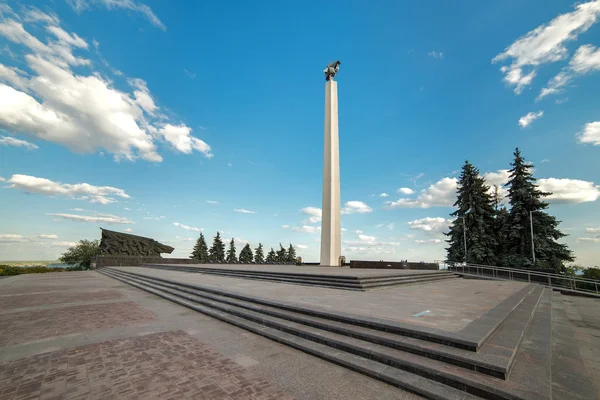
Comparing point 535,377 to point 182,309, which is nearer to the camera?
point 535,377

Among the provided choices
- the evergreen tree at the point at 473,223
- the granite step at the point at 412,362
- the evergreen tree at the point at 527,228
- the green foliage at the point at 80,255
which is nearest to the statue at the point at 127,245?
the green foliage at the point at 80,255

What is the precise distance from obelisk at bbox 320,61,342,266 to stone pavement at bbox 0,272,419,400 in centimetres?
1933

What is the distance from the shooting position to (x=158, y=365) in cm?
416

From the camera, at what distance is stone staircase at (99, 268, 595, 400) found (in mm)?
3242

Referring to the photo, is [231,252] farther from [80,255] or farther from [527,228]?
[527,228]

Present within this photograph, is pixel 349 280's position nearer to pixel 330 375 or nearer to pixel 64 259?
pixel 330 375

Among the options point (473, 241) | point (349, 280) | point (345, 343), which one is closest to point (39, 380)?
point (345, 343)

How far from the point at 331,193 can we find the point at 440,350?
21.9m

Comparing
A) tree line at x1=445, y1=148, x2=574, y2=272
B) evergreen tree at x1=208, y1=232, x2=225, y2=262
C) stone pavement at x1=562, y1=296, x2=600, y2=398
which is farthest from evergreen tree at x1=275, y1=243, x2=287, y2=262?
stone pavement at x1=562, y1=296, x2=600, y2=398

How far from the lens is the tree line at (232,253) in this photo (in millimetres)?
54562

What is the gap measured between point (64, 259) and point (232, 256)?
28.0 metres

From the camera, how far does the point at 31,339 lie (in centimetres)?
536

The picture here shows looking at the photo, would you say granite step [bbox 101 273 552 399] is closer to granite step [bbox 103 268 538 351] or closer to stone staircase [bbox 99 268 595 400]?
stone staircase [bbox 99 268 595 400]

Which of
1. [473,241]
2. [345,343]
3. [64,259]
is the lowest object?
[64,259]
